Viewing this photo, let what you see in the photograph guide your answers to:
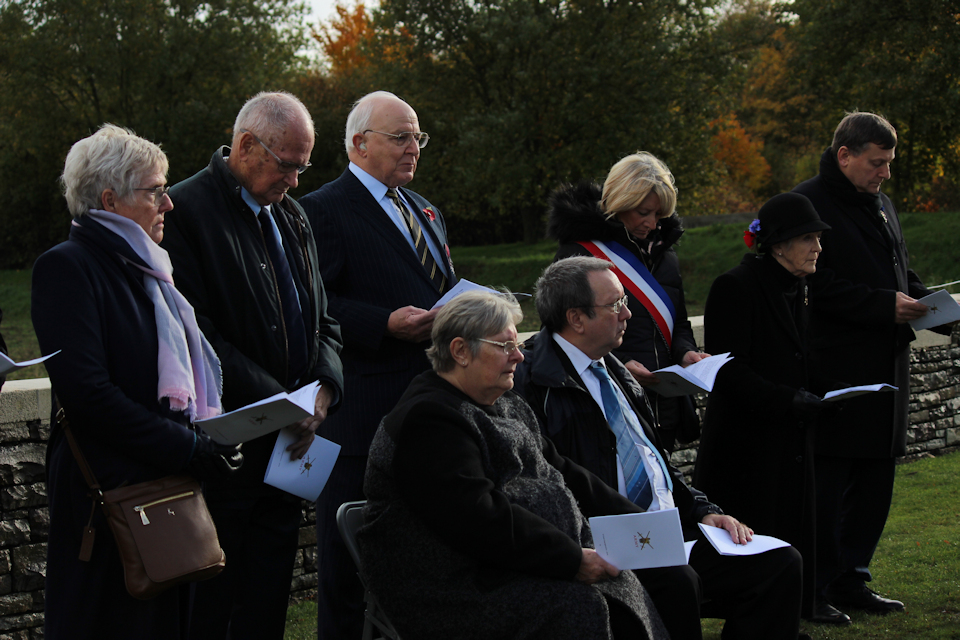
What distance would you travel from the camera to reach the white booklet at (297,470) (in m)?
3.07

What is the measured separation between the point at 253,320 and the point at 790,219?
2.46 meters

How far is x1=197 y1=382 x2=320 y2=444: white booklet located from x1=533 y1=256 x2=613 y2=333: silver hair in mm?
1023

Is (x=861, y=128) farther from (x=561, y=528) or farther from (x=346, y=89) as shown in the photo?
(x=346, y=89)

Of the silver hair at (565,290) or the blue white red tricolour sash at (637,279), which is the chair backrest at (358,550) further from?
the blue white red tricolour sash at (637,279)

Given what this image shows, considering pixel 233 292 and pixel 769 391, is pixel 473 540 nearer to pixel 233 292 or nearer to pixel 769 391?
pixel 233 292

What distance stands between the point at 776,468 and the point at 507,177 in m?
21.5

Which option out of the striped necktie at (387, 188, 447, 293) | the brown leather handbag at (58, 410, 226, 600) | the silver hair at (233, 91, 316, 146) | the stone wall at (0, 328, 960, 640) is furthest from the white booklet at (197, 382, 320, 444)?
the stone wall at (0, 328, 960, 640)

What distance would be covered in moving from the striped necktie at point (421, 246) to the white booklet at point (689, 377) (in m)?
0.98

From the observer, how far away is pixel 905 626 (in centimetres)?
429

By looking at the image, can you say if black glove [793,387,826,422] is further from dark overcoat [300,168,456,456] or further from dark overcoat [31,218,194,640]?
dark overcoat [31,218,194,640]

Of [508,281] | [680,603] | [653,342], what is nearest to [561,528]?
[680,603]

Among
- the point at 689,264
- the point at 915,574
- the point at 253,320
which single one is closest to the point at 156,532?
the point at 253,320

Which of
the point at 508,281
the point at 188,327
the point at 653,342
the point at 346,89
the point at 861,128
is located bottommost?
the point at 508,281

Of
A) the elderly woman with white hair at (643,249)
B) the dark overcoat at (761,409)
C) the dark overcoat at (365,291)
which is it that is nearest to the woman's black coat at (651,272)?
the elderly woman with white hair at (643,249)
